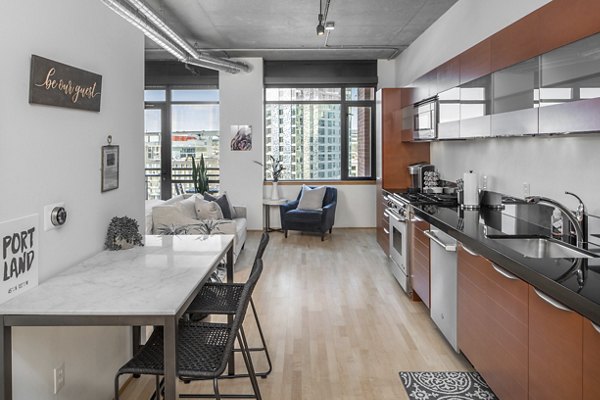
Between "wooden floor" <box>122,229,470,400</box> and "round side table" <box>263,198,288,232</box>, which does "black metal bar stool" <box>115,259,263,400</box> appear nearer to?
"wooden floor" <box>122,229,470,400</box>

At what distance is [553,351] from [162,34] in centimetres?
529

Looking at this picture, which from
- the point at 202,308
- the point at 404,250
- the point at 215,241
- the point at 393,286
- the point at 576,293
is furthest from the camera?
the point at 393,286

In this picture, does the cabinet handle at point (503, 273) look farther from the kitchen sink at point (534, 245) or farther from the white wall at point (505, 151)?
the white wall at point (505, 151)

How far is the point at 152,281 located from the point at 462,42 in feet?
14.0

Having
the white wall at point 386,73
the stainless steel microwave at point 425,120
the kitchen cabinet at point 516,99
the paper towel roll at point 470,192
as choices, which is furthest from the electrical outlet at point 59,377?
the white wall at point 386,73

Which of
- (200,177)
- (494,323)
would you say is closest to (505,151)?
(494,323)

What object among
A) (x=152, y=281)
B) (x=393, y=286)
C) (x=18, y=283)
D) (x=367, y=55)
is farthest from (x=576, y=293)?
(x=367, y=55)

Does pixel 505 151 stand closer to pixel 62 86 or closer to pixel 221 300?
pixel 221 300

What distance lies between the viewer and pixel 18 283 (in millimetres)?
2049

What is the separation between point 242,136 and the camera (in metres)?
8.86

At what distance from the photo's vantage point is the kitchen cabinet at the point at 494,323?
2.38m

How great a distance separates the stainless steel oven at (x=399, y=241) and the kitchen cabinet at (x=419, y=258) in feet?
0.44

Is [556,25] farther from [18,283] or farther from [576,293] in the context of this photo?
[18,283]

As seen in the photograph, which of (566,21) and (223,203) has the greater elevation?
(566,21)
